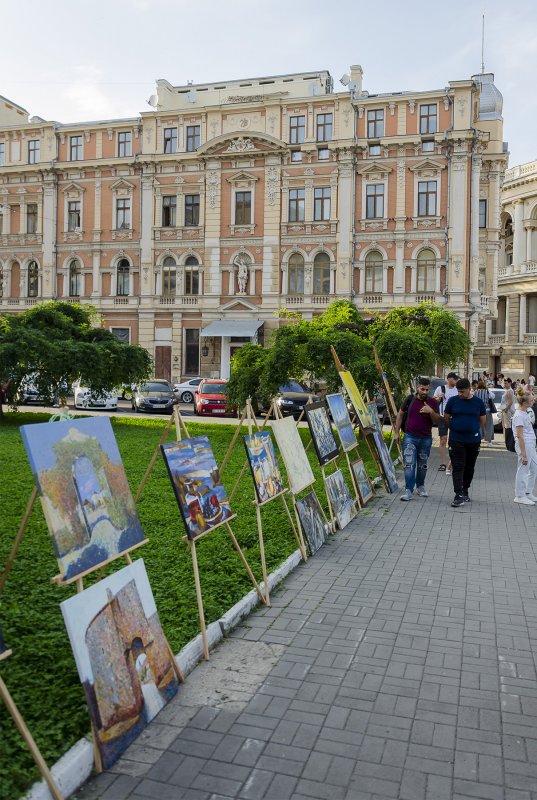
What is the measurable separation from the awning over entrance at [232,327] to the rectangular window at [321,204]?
261 inches

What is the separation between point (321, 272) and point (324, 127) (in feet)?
26.0

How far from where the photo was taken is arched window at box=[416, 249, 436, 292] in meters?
37.4

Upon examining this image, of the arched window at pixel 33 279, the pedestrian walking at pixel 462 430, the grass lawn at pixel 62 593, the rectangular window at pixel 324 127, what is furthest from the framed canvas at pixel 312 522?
the arched window at pixel 33 279

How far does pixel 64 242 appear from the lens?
141 ft

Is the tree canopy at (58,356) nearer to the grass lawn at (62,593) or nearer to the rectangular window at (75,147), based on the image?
the grass lawn at (62,593)

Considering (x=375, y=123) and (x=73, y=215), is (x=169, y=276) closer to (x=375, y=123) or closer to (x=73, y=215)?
(x=73, y=215)

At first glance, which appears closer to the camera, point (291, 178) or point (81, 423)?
point (81, 423)

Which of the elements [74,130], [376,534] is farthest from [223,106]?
[376,534]

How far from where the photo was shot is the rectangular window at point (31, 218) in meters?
43.7

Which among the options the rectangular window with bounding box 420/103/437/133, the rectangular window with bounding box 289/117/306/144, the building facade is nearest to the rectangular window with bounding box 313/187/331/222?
the building facade

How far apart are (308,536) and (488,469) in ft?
27.7

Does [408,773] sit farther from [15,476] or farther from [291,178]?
[291,178]

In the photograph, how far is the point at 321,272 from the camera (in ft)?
128

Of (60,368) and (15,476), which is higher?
(60,368)
